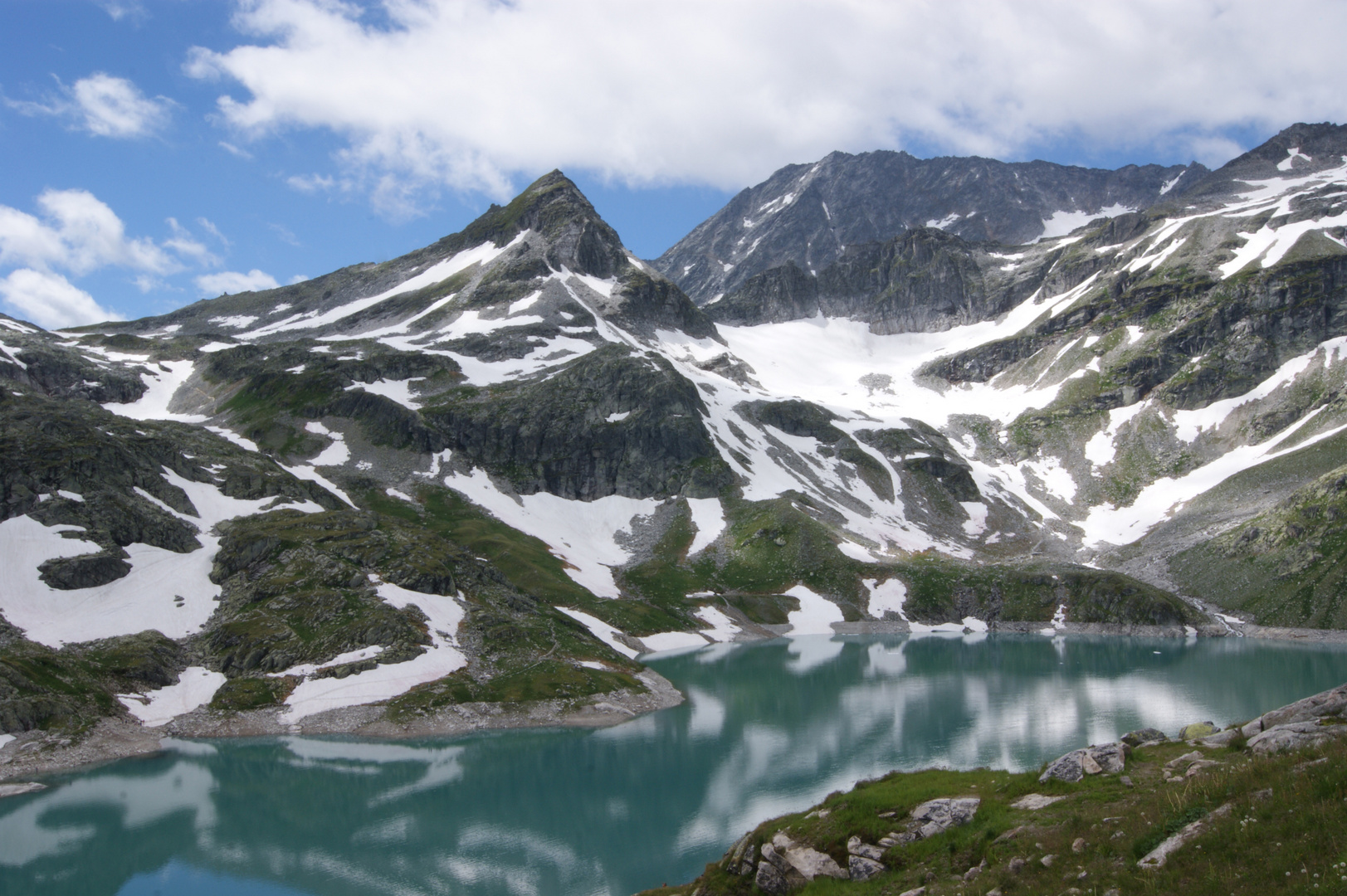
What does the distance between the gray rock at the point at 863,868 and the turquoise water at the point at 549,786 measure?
17996 mm

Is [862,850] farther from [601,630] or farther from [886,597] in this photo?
[886,597]

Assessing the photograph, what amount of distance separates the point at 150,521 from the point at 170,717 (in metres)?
29.1

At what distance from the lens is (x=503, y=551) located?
403 ft

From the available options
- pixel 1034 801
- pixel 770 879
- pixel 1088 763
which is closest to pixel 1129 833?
pixel 1034 801

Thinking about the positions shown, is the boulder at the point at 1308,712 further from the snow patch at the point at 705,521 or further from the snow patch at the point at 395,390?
the snow patch at the point at 395,390

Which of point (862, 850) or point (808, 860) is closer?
point (862, 850)

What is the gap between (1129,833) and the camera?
1888cm

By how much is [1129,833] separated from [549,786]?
44.6 m

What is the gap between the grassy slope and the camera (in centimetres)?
1551

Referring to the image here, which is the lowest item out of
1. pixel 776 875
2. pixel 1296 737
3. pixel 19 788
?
pixel 19 788

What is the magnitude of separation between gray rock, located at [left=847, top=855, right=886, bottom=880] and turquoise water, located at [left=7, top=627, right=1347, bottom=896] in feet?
59.0

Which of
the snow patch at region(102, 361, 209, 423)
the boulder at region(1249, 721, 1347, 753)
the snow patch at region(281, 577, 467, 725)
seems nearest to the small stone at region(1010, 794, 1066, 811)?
the boulder at region(1249, 721, 1347, 753)

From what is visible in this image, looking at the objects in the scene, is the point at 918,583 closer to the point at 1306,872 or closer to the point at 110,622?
the point at 110,622

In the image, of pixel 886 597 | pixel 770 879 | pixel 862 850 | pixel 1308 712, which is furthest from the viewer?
pixel 886 597
